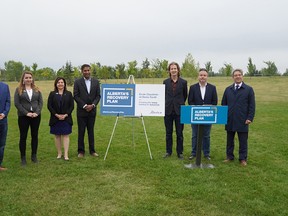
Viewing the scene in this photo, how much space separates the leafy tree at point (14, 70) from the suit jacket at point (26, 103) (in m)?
52.4

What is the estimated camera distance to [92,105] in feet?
23.2

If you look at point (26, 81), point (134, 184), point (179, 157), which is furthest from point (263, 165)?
point (26, 81)

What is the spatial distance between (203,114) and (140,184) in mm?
1924

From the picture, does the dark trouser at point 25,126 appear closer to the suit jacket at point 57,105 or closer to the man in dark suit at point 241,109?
the suit jacket at point 57,105

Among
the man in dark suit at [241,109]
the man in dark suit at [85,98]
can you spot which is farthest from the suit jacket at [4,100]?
the man in dark suit at [241,109]

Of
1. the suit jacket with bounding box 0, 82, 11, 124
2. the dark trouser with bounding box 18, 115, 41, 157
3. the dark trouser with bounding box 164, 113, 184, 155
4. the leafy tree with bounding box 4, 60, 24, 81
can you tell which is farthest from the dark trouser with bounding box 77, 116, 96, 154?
the leafy tree with bounding box 4, 60, 24, 81

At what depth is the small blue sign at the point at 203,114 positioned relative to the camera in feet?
20.3

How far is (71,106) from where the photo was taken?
6.92 m

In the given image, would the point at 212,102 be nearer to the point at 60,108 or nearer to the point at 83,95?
the point at 83,95

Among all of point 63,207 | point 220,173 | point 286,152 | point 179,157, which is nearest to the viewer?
point 63,207

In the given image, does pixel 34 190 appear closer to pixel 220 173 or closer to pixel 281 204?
pixel 220 173

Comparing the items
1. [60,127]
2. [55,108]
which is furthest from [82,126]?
[55,108]

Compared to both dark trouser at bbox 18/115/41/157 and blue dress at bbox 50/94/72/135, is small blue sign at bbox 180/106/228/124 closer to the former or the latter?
blue dress at bbox 50/94/72/135

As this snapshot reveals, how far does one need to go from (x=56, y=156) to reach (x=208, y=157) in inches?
144
